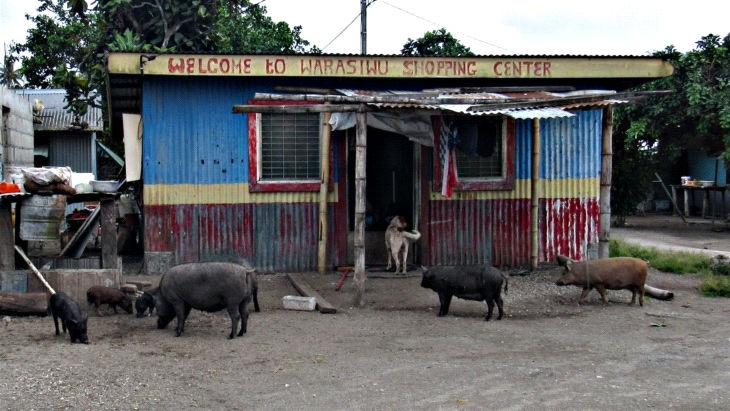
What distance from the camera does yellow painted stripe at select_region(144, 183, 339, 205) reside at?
12.7 metres

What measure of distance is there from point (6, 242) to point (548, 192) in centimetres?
879

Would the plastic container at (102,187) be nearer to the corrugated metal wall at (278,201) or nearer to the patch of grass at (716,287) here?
the corrugated metal wall at (278,201)

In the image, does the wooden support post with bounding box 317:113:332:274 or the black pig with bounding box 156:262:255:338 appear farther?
the wooden support post with bounding box 317:113:332:274

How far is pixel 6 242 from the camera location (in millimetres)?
10445

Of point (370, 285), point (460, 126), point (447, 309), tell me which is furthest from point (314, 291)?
point (460, 126)

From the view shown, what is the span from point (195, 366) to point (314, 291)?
13.7 ft

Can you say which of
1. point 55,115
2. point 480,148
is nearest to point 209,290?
point 480,148

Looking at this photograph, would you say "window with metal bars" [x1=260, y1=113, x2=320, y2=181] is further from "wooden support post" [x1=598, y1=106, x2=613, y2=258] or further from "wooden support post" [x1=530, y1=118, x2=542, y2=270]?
"wooden support post" [x1=598, y1=106, x2=613, y2=258]

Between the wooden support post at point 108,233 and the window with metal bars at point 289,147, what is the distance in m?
2.89

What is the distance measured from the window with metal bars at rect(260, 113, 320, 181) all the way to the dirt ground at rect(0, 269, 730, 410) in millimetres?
2718

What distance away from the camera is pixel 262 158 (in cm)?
1300

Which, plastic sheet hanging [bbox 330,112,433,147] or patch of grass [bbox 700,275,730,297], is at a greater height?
plastic sheet hanging [bbox 330,112,433,147]

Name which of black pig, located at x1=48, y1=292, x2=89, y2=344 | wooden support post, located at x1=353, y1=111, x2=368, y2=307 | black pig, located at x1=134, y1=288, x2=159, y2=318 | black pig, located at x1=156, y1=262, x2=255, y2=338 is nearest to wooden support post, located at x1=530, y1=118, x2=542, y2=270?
wooden support post, located at x1=353, y1=111, x2=368, y2=307

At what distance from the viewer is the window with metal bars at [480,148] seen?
39.8 ft
